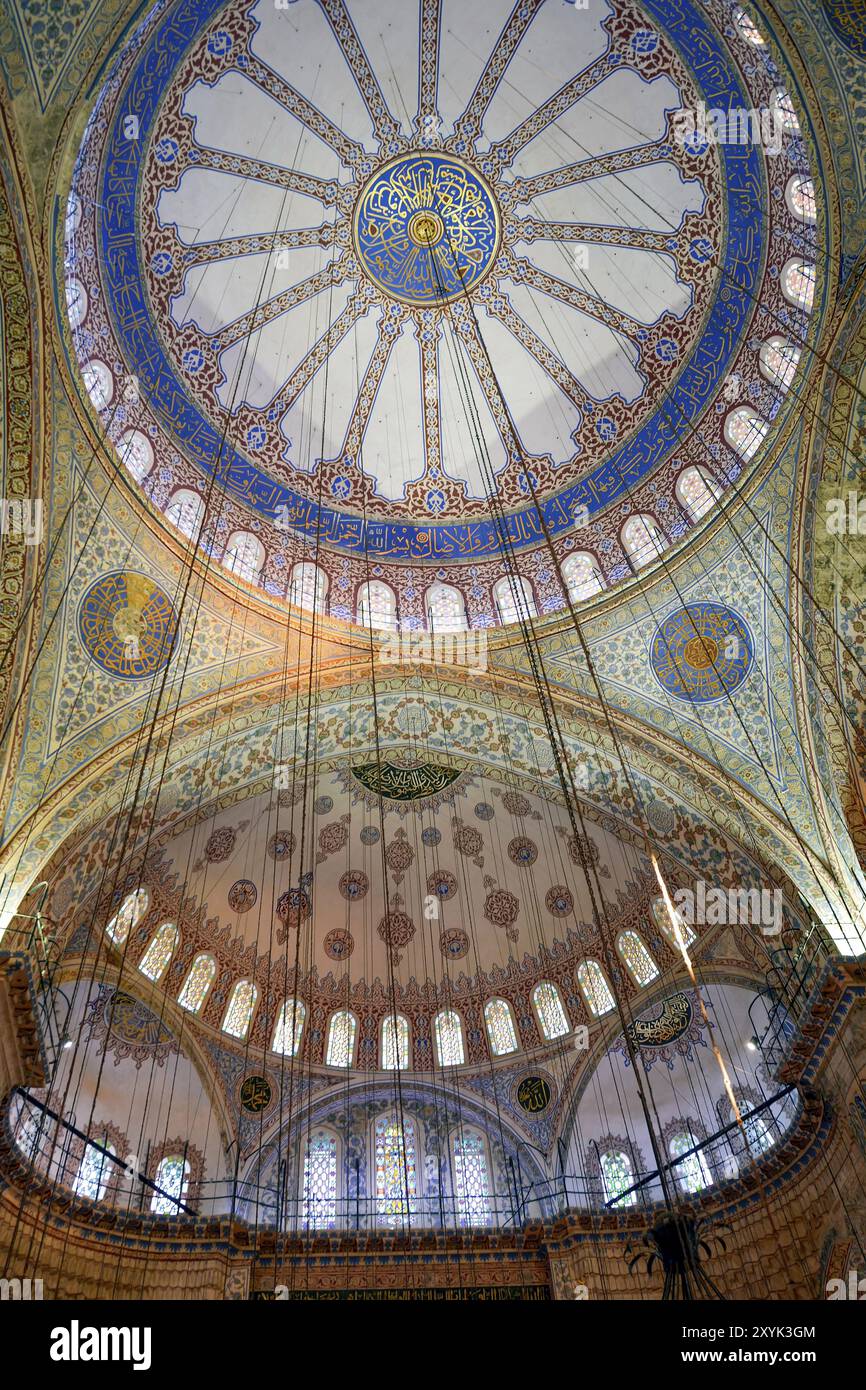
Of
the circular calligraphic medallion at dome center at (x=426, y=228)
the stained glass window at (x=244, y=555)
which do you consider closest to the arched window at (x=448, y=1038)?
the stained glass window at (x=244, y=555)

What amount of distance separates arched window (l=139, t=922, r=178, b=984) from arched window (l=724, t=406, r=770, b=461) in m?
10.8

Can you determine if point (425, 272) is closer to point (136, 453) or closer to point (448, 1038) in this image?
point (136, 453)

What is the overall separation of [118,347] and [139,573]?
9.02 ft

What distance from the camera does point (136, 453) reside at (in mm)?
10164

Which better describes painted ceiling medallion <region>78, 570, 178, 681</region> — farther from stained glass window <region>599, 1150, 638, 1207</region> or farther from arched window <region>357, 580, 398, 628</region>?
stained glass window <region>599, 1150, 638, 1207</region>

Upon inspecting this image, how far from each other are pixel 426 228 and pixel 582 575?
526 centimetres

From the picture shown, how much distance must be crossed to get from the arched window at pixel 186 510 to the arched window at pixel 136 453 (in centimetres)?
48

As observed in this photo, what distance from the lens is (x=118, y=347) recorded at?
10016 millimetres

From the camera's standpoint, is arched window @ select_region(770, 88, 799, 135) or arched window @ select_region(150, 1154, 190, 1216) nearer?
arched window @ select_region(770, 88, 799, 135)

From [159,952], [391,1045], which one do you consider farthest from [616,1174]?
[159,952]

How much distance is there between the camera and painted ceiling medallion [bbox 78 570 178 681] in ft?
31.4

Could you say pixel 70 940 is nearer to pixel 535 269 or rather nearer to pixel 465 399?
pixel 465 399

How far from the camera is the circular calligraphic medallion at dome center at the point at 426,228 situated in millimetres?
11180

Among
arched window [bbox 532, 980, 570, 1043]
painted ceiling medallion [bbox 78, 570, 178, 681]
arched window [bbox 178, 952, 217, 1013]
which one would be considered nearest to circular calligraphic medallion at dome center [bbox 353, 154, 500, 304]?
painted ceiling medallion [bbox 78, 570, 178, 681]
